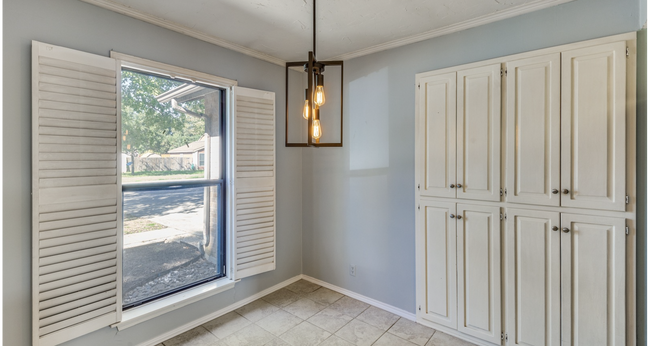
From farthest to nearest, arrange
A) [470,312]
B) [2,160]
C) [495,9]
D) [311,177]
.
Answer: [311,177] < [470,312] < [495,9] < [2,160]

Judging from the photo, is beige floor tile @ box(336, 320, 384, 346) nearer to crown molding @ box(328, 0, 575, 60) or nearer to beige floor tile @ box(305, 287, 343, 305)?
beige floor tile @ box(305, 287, 343, 305)

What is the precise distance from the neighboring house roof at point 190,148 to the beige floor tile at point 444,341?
2574 millimetres

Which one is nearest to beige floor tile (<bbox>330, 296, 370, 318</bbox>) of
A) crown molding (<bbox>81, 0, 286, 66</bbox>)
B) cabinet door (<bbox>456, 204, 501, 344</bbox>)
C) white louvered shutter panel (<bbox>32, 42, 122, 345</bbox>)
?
cabinet door (<bbox>456, 204, 501, 344</bbox>)

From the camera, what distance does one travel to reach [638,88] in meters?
1.68

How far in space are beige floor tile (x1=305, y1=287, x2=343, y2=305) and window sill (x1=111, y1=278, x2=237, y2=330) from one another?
87cm

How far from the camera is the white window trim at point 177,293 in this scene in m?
2.06

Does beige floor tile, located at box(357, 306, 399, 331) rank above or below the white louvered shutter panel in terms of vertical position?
below

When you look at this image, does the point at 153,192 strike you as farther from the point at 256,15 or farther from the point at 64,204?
the point at 256,15

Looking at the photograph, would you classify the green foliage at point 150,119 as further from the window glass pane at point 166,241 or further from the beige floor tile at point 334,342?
the beige floor tile at point 334,342

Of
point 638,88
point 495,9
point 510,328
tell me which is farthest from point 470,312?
point 495,9

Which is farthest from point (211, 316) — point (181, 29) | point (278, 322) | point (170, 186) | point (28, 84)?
point (181, 29)

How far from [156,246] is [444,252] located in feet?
7.88

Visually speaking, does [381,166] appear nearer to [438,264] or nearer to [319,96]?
[438,264]

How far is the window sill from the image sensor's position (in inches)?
82.1
